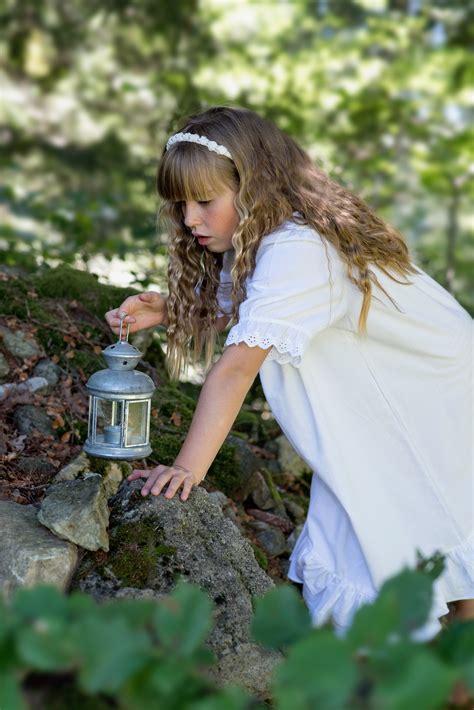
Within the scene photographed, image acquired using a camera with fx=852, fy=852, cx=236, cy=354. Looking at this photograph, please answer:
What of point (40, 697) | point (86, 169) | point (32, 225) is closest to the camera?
point (40, 697)

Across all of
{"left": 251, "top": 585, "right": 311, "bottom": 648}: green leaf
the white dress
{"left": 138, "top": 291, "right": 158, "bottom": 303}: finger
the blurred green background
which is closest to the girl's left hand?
the white dress

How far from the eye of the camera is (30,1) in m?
11.0

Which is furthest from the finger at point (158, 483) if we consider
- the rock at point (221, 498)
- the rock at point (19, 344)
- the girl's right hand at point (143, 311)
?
the rock at point (19, 344)

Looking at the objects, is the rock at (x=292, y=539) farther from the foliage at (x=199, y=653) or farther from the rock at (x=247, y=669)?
the foliage at (x=199, y=653)

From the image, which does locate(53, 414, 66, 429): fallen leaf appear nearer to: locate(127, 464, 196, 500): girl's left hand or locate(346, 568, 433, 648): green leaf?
locate(127, 464, 196, 500): girl's left hand

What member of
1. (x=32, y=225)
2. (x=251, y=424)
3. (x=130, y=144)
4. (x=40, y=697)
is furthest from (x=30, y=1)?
(x=40, y=697)

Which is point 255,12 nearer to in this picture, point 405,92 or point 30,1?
point 405,92

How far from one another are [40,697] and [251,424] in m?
3.39

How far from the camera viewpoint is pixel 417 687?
30.0 inches

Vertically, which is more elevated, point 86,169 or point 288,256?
point 288,256

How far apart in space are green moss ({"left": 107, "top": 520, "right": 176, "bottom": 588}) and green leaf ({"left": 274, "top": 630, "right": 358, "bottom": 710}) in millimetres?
1667

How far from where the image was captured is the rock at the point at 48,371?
356 cm

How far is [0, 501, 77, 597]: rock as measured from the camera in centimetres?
227

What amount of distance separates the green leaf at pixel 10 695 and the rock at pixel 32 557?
1.46m
